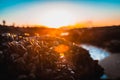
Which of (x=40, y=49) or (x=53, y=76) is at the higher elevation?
(x=40, y=49)

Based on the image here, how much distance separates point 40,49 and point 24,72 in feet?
14.5

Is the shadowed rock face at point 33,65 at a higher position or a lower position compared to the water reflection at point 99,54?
higher

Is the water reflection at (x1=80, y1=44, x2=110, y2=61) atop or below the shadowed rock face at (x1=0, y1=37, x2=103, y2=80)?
below

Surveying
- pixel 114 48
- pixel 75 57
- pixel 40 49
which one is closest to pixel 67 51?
pixel 75 57

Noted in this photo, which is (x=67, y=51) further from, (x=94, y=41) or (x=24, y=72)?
(x=94, y=41)

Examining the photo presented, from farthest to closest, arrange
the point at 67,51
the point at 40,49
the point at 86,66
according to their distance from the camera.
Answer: the point at 67,51, the point at 86,66, the point at 40,49

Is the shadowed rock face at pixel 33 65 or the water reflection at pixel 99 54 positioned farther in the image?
the water reflection at pixel 99 54

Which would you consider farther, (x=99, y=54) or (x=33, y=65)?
(x=99, y=54)

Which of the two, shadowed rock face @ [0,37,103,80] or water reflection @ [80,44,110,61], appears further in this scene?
water reflection @ [80,44,110,61]

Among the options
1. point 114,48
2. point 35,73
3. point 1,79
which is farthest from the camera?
point 114,48

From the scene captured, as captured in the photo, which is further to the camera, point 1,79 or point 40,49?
point 40,49

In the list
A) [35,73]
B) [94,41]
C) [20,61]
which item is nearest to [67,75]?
[35,73]

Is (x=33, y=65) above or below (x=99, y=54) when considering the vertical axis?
above

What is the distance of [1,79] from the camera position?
1472 centimetres
